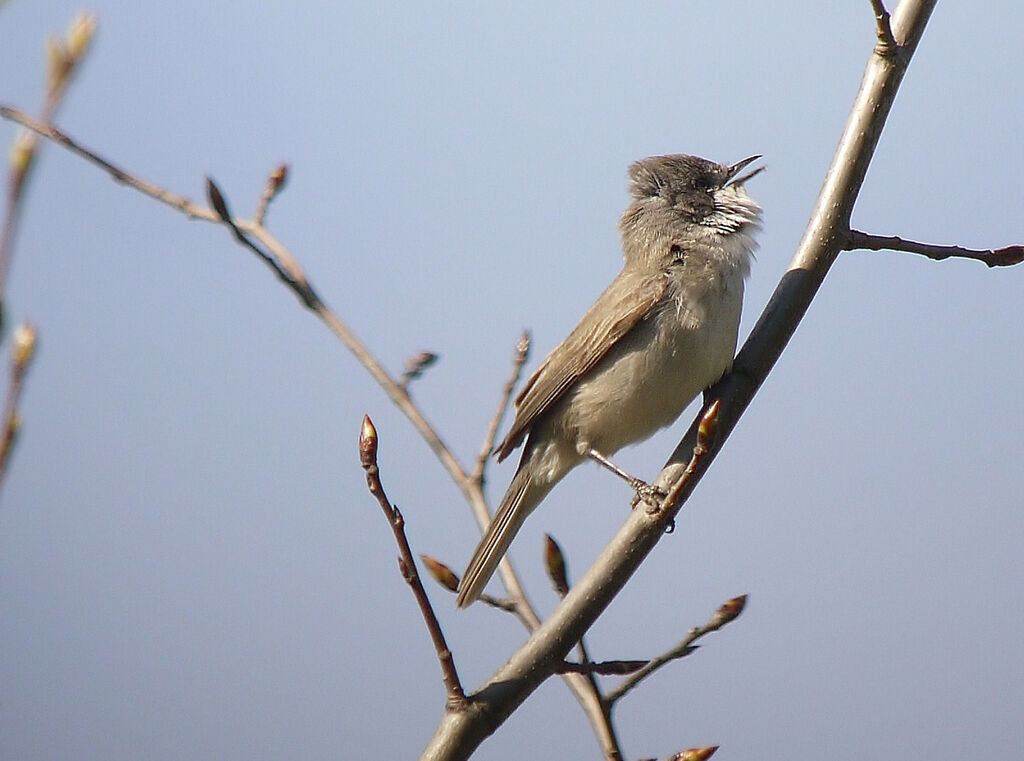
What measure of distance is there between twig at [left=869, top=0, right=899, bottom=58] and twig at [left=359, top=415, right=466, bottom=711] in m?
1.74

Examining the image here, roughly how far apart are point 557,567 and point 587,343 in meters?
1.58

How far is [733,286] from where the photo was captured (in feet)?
14.3

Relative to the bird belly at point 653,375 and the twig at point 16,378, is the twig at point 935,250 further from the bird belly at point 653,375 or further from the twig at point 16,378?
the twig at point 16,378

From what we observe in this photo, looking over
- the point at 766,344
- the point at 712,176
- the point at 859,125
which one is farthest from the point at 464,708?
the point at 712,176

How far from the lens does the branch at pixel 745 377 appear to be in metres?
2.73

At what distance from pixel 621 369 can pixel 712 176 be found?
123 centimetres

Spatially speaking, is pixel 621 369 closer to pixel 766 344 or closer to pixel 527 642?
pixel 766 344

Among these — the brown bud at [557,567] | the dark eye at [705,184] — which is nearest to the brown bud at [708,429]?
the brown bud at [557,567]

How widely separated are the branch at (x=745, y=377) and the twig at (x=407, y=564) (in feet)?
0.28

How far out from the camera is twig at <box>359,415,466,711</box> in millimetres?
2322

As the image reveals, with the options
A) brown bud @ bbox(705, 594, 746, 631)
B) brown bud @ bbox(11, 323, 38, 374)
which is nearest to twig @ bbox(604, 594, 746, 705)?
brown bud @ bbox(705, 594, 746, 631)

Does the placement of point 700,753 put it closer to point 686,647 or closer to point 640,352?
point 686,647

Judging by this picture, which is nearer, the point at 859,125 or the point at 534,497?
the point at 859,125

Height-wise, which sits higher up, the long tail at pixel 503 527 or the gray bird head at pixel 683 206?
the gray bird head at pixel 683 206
